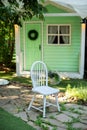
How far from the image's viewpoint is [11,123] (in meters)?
5.41

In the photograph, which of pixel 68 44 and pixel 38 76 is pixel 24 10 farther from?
pixel 68 44

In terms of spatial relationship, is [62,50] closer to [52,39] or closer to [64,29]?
[52,39]

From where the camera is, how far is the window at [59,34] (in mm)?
10805

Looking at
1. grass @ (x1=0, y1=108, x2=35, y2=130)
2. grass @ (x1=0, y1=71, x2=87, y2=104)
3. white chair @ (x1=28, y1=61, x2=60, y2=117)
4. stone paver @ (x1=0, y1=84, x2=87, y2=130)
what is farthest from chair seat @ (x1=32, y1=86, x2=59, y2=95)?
grass @ (x1=0, y1=71, x2=87, y2=104)

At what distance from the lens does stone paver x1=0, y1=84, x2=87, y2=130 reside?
540 centimetres

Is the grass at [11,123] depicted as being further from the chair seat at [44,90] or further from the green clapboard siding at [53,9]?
the green clapboard siding at [53,9]

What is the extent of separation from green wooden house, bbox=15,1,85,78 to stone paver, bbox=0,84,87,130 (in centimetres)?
356

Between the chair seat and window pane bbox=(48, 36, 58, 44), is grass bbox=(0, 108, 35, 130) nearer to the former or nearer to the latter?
the chair seat

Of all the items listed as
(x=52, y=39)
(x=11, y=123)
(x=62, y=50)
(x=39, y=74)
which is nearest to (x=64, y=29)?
(x=52, y=39)

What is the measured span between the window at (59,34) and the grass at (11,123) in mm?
5517

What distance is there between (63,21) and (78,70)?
199 centimetres

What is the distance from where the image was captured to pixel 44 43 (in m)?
11.0

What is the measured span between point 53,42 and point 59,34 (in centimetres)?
39

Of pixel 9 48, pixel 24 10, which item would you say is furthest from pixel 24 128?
pixel 9 48
